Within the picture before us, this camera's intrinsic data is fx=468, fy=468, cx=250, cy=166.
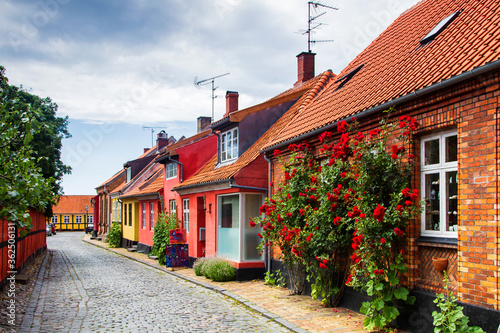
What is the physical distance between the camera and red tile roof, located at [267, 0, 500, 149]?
7.39m

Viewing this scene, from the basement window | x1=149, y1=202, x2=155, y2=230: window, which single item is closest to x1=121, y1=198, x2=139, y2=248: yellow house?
x1=149, y1=202, x2=155, y2=230: window

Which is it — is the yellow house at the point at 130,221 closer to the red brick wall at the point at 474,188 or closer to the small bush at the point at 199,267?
the small bush at the point at 199,267

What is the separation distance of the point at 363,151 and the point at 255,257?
6.98 meters

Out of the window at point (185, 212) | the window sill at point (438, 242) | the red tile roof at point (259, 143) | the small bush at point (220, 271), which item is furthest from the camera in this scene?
the window at point (185, 212)

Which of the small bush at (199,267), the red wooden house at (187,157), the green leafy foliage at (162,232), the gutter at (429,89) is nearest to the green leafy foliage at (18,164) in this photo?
the gutter at (429,89)

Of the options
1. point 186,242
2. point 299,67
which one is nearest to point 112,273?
point 186,242

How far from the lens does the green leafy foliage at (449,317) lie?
6.15 metres

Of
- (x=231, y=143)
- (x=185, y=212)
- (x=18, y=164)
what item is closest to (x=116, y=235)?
(x=185, y=212)

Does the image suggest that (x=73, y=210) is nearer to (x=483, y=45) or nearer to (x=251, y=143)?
(x=251, y=143)

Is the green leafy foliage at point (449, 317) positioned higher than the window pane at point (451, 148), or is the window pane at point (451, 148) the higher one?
the window pane at point (451, 148)

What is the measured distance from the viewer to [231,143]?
17.0m

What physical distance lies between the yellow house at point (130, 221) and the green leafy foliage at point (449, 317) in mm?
23717

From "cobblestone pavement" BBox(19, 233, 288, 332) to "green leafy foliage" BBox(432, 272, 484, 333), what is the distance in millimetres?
2643

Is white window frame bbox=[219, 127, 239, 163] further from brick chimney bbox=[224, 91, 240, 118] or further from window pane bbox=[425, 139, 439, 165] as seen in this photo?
window pane bbox=[425, 139, 439, 165]
